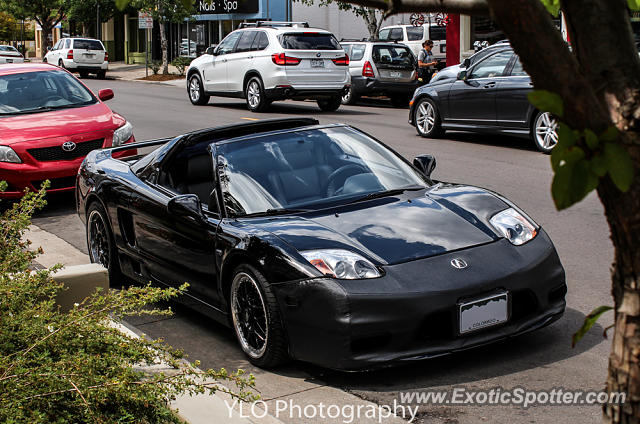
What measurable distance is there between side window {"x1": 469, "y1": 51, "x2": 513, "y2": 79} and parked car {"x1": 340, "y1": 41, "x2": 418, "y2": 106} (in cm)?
896

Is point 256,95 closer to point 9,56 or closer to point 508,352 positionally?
point 508,352

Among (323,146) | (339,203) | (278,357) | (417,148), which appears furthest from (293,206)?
(417,148)

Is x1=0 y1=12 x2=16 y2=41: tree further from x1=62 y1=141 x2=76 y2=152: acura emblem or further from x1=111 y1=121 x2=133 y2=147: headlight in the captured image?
x1=62 y1=141 x2=76 y2=152: acura emblem

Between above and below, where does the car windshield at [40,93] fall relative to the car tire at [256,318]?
above

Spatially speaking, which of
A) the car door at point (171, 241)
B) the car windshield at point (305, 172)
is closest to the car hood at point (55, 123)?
the car door at point (171, 241)

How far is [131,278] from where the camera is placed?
742 cm

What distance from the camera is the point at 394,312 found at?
4.80 meters

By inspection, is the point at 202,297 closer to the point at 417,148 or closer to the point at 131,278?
the point at 131,278

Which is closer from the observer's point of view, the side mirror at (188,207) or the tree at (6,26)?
the side mirror at (188,207)

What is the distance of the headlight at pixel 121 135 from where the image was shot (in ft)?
37.7

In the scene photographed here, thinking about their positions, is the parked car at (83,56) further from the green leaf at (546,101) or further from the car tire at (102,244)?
the green leaf at (546,101)

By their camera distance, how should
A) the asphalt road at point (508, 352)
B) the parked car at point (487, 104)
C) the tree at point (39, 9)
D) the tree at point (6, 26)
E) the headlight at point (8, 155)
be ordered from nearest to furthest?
1. the asphalt road at point (508, 352)
2. the headlight at point (8, 155)
3. the parked car at point (487, 104)
4. the tree at point (39, 9)
5. the tree at point (6, 26)

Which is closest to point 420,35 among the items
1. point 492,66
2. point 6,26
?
point 492,66

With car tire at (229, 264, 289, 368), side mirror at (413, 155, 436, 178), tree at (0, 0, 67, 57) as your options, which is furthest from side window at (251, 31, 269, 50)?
tree at (0, 0, 67, 57)
